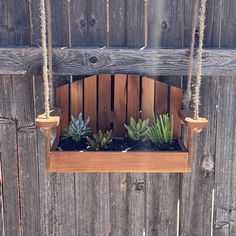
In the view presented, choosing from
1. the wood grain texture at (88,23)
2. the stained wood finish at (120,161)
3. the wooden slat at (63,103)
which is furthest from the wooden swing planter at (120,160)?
the wood grain texture at (88,23)

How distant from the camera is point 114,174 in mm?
1906

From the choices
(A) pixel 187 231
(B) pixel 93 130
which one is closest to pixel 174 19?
(B) pixel 93 130

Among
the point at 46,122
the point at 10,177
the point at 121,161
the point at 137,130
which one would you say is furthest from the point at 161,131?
the point at 10,177

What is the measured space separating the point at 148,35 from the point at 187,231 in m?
0.83

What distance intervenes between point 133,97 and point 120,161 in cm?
Result: 30

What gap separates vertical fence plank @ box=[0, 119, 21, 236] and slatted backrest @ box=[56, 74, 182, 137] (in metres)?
0.26

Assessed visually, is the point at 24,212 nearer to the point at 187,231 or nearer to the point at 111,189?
the point at 111,189

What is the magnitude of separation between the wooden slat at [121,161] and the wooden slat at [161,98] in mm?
253

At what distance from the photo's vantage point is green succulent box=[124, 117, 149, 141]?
1681 millimetres

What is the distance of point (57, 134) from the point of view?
1.71m

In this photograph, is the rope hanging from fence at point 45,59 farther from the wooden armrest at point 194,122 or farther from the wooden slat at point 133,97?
the wooden armrest at point 194,122

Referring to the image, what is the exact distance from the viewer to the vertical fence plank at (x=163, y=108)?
1771 millimetres

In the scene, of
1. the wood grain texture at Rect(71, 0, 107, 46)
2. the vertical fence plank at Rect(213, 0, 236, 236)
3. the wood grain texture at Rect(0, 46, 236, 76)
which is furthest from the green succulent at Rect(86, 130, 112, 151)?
the vertical fence plank at Rect(213, 0, 236, 236)

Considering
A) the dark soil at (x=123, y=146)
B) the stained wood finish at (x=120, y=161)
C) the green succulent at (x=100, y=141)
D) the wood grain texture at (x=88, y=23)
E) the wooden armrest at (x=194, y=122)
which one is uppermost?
the wood grain texture at (x=88, y=23)
